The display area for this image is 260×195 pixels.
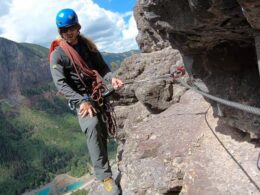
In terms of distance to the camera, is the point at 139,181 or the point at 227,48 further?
the point at 139,181

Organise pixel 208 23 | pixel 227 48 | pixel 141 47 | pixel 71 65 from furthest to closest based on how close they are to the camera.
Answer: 1. pixel 141 47
2. pixel 71 65
3. pixel 227 48
4. pixel 208 23

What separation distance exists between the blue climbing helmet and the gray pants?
82.7 inches

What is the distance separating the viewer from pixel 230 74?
7773 millimetres

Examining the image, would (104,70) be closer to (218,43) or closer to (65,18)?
(65,18)

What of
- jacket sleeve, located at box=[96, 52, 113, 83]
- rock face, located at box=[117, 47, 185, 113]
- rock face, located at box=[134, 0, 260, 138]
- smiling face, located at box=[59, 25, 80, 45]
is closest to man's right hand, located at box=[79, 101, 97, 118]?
jacket sleeve, located at box=[96, 52, 113, 83]

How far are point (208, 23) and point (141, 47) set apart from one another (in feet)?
48.5

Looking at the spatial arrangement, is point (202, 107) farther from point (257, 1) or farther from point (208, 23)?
point (257, 1)

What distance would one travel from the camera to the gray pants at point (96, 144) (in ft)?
26.3

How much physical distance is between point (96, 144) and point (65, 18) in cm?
286

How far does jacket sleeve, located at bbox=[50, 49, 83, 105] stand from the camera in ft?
26.0

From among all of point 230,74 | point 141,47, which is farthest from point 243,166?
point 141,47

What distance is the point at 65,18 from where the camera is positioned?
786 cm

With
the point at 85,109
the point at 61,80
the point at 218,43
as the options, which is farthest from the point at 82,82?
→ the point at 218,43

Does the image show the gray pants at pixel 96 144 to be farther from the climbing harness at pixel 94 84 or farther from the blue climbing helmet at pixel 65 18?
the blue climbing helmet at pixel 65 18
